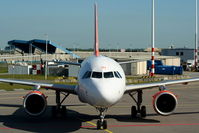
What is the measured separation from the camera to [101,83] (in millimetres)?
14727

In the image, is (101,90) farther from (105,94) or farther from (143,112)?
(143,112)

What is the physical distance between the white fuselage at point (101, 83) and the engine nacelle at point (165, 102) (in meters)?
3.14

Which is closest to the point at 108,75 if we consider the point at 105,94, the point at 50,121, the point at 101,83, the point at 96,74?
the point at 96,74

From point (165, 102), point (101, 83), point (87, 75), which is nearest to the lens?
point (101, 83)

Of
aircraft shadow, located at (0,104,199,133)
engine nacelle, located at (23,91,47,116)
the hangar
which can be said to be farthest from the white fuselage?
the hangar

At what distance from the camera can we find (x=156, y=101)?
18.3 meters

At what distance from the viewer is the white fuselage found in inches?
567

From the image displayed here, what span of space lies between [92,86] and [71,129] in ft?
10.2

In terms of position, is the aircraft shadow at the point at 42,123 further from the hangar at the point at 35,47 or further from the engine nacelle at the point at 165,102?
the hangar at the point at 35,47

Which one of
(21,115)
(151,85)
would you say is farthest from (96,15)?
(21,115)

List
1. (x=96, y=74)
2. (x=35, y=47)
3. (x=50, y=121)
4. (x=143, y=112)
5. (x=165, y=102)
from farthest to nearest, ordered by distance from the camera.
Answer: (x=35, y=47) < (x=143, y=112) < (x=50, y=121) < (x=165, y=102) < (x=96, y=74)

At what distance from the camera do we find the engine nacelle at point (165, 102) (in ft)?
59.8

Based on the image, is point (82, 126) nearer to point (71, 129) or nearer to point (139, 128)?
point (71, 129)

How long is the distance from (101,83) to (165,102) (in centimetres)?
546
